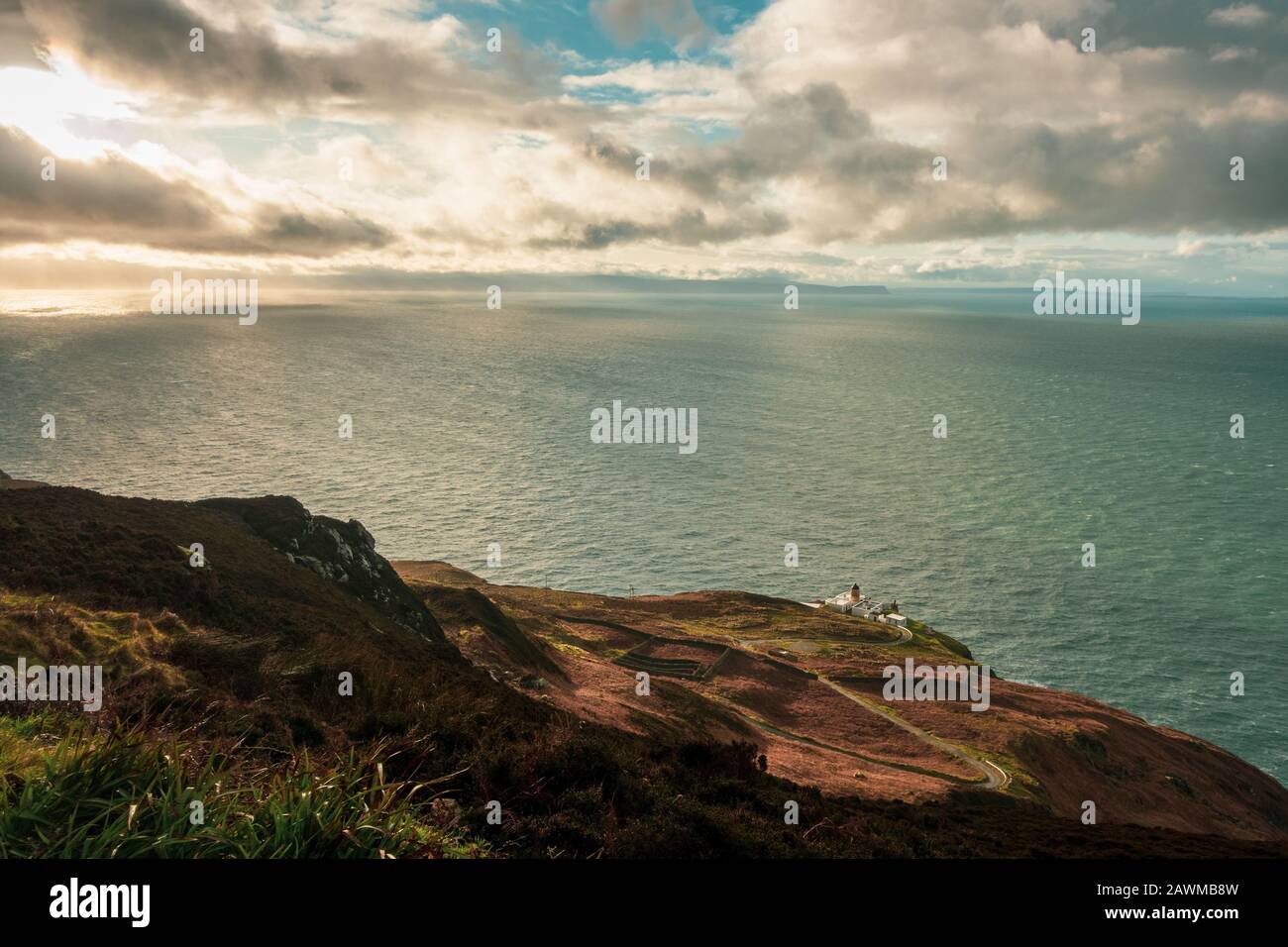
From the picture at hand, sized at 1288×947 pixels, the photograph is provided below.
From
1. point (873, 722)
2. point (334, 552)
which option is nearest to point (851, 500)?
point (873, 722)

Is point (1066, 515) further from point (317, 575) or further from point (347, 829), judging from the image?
point (347, 829)

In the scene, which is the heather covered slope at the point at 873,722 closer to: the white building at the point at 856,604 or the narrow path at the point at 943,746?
the narrow path at the point at 943,746

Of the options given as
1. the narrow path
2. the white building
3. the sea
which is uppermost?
the sea

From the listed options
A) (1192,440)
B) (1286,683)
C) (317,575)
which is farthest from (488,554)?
(1192,440)

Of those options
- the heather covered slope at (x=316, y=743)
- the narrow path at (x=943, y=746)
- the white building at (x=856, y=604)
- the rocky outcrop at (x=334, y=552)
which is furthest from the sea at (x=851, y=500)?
the heather covered slope at (x=316, y=743)

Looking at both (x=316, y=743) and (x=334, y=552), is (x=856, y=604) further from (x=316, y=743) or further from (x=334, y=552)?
(x=316, y=743)

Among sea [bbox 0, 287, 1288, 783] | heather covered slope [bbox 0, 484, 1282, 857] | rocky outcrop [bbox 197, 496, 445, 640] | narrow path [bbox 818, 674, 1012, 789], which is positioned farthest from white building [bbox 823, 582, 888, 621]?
rocky outcrop [bbox 197, 496, 445, 640]

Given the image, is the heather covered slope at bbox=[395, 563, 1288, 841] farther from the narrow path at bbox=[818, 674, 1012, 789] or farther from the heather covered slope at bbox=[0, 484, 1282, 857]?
the heather covered slope at bbox=[0, 484, 1282, 857]
